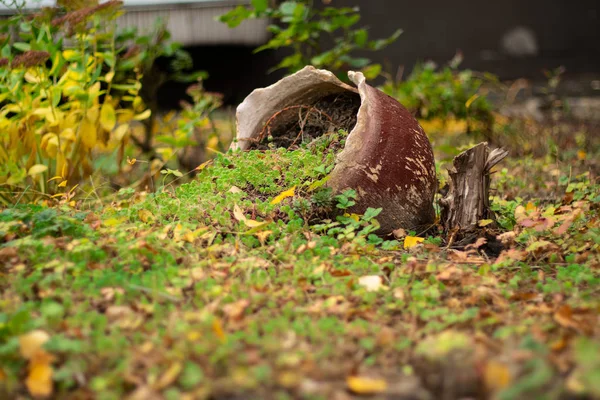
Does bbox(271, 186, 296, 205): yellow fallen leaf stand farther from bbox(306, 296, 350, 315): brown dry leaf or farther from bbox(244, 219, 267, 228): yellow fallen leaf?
bbox(306, 296, 350, 315): brown dry leaf

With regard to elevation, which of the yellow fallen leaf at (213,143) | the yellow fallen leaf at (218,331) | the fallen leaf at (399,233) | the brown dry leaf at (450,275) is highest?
the yellow fallen leaf at (218,331)

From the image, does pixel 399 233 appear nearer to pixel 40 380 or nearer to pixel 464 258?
pixel 464 258

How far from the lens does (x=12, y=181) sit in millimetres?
3004

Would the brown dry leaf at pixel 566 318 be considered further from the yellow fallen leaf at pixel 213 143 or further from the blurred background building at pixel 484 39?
the blurred background building at pixel 484 39

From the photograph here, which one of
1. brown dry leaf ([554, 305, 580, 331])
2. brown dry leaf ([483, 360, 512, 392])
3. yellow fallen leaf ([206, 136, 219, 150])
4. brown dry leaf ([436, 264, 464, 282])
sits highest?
brown dry leaf ([483, 360, 512, 392])

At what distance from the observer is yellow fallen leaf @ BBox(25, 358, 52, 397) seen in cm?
126

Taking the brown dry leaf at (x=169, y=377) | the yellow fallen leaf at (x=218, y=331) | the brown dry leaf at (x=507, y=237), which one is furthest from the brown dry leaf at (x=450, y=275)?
the brown dry leaf at (x=169, y=377)

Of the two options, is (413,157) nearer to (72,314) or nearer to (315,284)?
(315,284)

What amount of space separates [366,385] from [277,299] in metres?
0.57

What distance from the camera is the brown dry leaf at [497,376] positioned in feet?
3.84

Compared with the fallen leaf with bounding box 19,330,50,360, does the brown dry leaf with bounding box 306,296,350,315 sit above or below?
below

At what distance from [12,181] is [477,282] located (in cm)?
240

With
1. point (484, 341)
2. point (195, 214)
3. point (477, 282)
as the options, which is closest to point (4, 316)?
point (195, 214)

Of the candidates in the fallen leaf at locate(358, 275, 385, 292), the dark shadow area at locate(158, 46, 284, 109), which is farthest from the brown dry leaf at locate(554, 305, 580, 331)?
the dark shadow area at locate(158, 46, 284, 109)
